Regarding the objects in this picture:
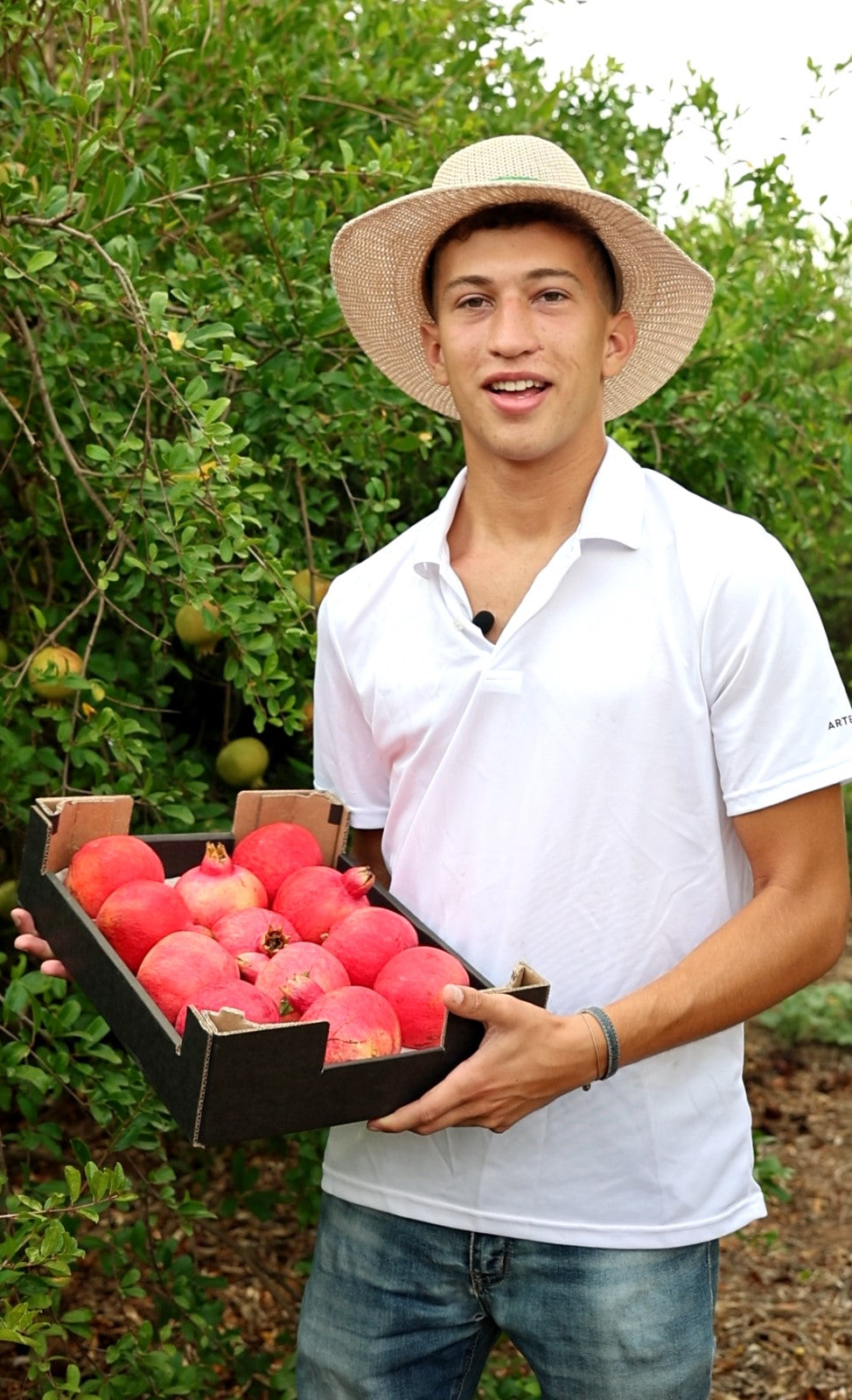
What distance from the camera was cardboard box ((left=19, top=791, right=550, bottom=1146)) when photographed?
5.07ft

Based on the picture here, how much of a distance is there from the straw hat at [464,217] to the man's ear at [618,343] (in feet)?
0.18

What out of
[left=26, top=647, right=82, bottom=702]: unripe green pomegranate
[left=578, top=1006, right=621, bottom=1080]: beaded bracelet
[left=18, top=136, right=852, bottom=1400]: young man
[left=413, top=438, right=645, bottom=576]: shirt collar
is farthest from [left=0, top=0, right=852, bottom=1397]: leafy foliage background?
[left=578, top=1006, right=621, bottom=1080]: beaded bracelet

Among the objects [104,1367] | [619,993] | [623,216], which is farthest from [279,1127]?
[104,1367]

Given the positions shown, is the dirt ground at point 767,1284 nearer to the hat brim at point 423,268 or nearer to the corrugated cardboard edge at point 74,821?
the corrugated cardboard edge at point 74,821

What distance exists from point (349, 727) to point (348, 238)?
2.51 ft

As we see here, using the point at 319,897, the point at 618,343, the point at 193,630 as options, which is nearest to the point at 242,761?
the point at 193,630

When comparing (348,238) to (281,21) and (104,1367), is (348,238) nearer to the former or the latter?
(281,21)

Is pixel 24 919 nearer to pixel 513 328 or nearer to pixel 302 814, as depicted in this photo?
pixel 302 814

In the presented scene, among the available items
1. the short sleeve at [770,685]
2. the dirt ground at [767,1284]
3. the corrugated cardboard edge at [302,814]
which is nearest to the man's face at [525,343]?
the short sleeve at [770,685]

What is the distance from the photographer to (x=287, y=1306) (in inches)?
117

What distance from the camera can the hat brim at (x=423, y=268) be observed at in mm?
2084

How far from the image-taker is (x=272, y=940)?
1847mm

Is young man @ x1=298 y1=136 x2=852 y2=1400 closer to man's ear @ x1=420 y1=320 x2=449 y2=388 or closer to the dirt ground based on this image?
man's ear @ x1=420 y1=320 x2=449 y2=388

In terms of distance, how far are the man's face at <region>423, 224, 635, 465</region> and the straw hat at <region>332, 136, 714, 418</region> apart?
0.06 m
